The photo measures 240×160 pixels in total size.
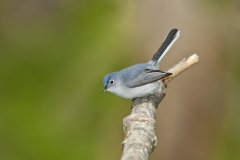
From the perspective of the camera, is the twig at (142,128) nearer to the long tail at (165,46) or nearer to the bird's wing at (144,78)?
the bird's wing at (144,78)

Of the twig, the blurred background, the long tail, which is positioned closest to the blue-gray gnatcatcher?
the long tail

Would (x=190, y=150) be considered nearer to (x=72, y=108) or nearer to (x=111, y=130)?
(x=111, y=130)

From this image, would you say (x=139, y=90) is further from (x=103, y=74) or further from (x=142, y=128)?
(x=103, y=74)

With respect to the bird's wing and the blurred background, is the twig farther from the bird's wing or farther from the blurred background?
the blurred background

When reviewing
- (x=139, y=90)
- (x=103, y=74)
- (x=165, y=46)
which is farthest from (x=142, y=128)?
(x=103, y=74)

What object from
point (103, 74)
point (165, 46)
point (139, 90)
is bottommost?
point (139, 90)

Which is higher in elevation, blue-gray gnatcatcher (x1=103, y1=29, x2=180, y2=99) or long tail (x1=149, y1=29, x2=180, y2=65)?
long tail (x1=149, y1=29, x2=180, y2=65)
